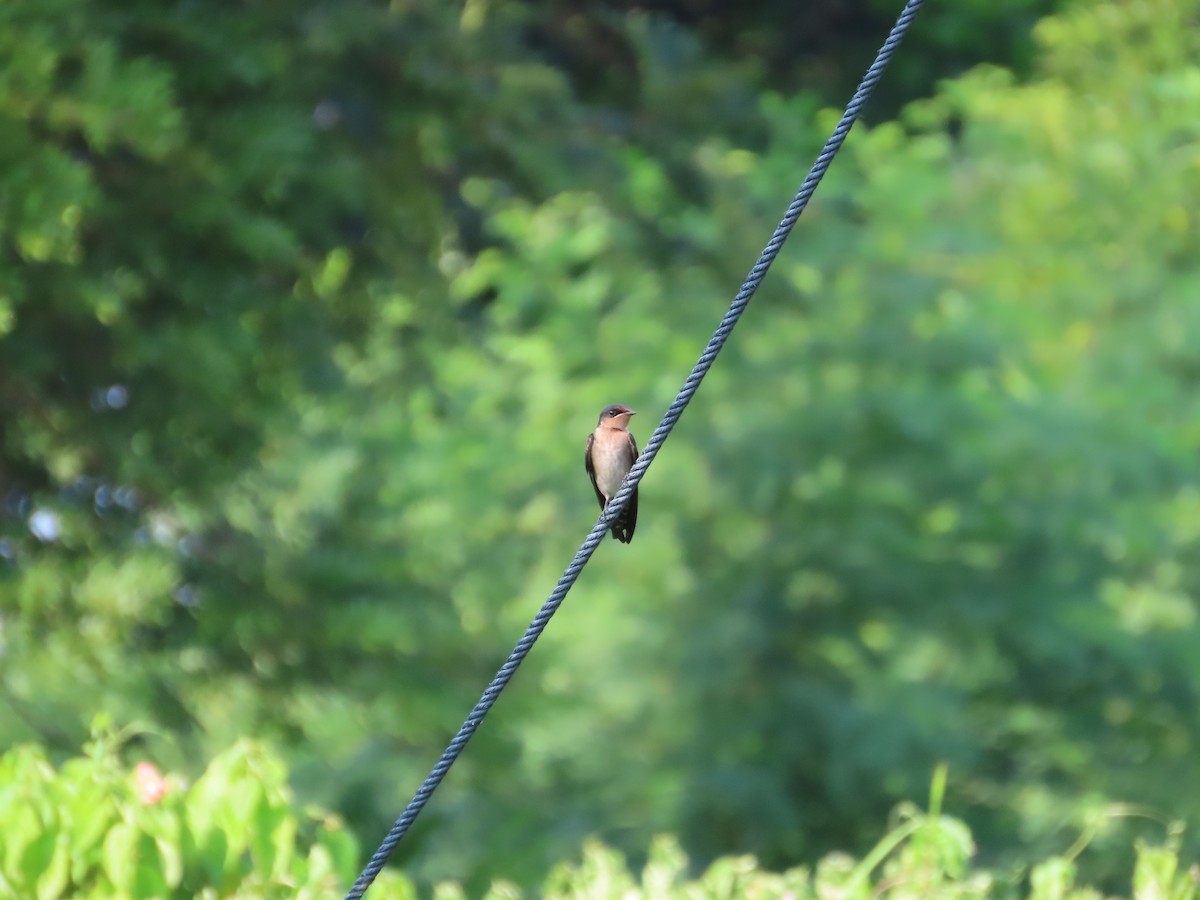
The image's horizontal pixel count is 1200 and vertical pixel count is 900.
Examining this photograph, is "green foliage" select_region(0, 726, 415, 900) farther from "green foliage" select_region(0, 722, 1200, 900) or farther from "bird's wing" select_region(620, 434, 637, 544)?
"bird's wing" select_region(620, 434, 637, 544)

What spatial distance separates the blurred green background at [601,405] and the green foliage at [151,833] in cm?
120

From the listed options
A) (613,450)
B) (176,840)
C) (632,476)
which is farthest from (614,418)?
(632,476)

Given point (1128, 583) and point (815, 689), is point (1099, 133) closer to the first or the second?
point (1128, 583)

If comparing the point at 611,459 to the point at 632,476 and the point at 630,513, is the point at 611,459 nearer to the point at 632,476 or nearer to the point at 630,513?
the point at 630,513

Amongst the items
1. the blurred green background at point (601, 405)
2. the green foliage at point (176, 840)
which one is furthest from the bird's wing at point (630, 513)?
the blurred green background at point (601, 405)

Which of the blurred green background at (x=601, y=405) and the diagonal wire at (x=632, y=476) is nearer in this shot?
the diagonal wire at (x=632, y=476)

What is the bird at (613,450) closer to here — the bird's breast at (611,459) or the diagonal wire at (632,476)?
the bird's breast at (611,459)

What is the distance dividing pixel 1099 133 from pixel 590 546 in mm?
16229

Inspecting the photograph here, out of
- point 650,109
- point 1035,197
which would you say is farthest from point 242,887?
point 1035,197

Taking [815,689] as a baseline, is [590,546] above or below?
below

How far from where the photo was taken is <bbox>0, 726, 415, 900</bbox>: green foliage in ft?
15.7

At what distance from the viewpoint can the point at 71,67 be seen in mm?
8039

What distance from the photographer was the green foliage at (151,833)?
478cm

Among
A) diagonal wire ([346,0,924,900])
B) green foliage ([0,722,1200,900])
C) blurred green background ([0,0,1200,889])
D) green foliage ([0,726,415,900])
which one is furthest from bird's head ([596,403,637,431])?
diagonal wire ([346,0,924,900])
